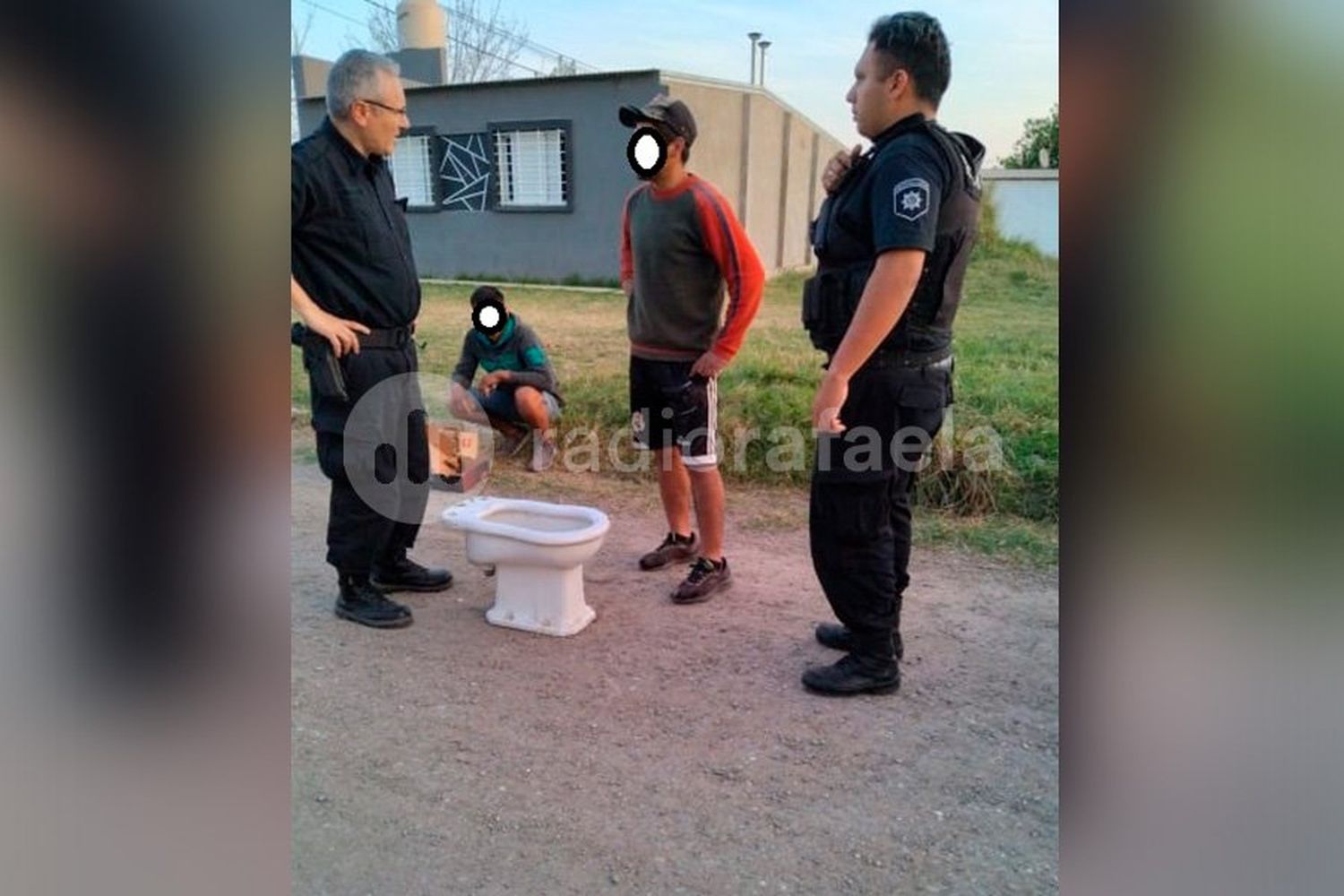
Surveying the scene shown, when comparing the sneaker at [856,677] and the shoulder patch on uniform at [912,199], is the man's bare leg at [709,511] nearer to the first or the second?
the sneaker at [856,677]

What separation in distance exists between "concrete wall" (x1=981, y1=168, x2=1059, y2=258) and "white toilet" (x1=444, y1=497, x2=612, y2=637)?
4.60ft

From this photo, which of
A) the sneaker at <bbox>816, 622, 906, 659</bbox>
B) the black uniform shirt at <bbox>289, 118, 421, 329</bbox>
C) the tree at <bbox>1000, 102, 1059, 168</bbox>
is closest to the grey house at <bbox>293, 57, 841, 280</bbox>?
the black uniform shirt at <bbox>289, 118, 421, 329</bbox>

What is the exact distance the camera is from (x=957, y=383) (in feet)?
9.61

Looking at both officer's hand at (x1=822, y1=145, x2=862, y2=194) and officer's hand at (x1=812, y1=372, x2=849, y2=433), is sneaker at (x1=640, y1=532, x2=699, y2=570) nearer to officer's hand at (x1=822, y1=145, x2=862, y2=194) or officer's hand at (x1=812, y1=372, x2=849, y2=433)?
officer's hand at (x1=812, y1=372, x2=849, y2=433)

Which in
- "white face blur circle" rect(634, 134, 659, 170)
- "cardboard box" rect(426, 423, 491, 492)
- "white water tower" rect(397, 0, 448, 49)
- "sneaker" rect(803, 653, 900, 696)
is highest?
"white water tower" rect(397, 0, 448, 49)

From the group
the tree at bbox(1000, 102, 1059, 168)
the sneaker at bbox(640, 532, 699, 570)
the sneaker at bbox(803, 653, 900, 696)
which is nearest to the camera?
the tree at bbox(1000, 102, 1059, 168)

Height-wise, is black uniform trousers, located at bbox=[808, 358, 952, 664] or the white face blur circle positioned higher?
the white face blur circle

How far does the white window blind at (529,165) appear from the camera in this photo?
294 centimetres

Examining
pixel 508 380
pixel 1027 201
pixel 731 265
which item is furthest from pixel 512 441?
pixel 1027 201

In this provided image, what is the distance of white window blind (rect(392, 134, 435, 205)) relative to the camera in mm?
2750
